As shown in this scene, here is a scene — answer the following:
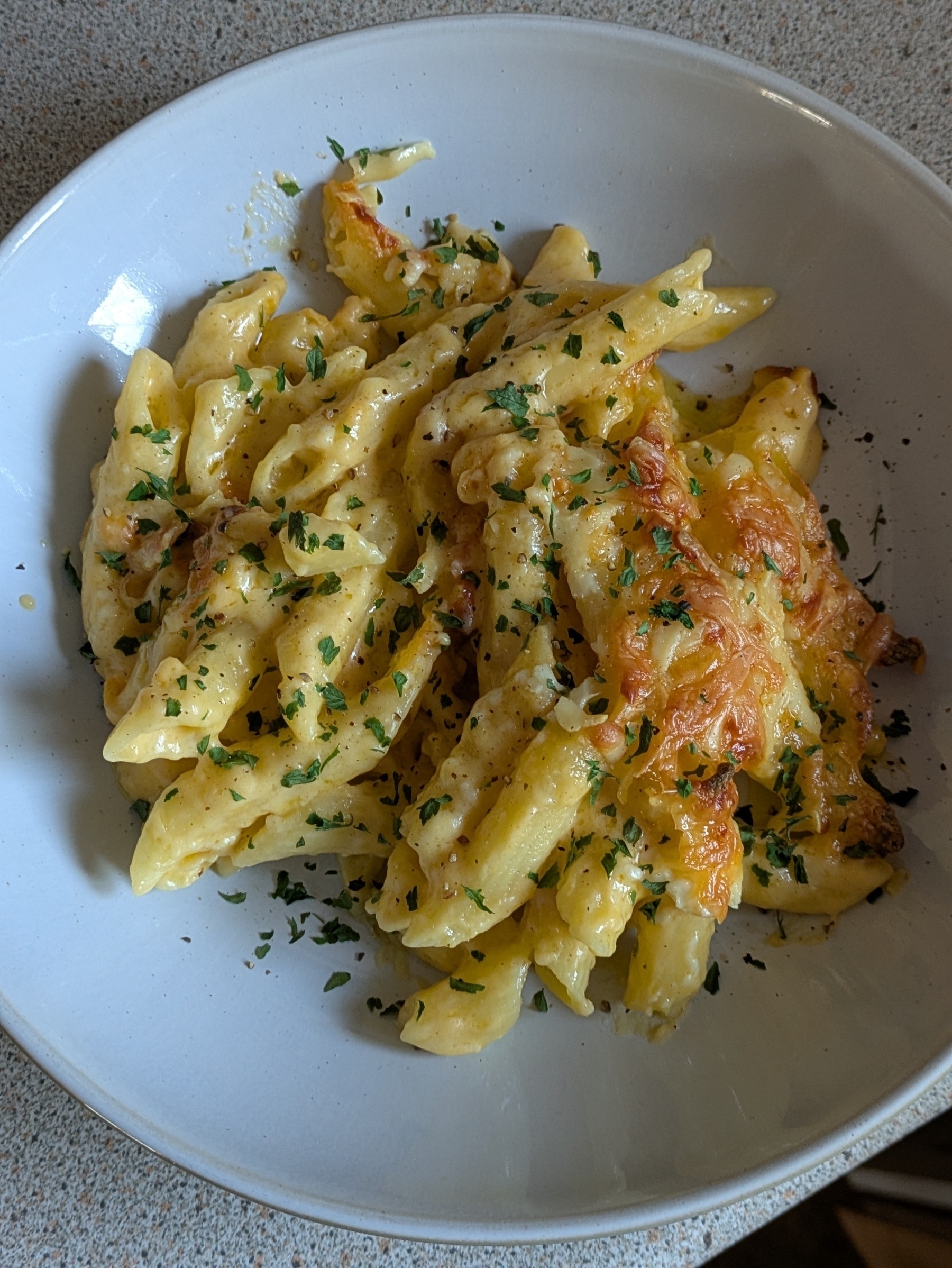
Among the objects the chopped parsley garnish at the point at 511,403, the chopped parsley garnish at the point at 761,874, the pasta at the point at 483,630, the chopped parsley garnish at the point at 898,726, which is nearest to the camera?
the pasta at the point at 483,630

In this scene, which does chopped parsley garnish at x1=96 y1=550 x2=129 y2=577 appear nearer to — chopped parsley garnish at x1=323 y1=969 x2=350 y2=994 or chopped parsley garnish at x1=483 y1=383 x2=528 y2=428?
chopped parsley garnish at x1=483 y1=383 x2=528 y2=428

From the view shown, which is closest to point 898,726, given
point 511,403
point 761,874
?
point 761,874

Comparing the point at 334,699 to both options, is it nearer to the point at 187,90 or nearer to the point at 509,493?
the point at 509,493

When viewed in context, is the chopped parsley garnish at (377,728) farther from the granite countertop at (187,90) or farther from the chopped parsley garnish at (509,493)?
the granite countertop at (187,90)

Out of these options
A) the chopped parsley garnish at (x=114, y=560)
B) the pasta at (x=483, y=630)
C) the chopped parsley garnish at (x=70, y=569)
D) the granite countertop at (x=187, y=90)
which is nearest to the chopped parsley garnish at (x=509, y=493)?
the pasta at (x=483, y=630)

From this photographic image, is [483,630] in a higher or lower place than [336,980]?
higher

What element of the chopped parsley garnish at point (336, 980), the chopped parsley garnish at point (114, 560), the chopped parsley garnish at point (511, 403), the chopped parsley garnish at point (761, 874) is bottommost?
the chopped parsley garnish at point (336, 980)
